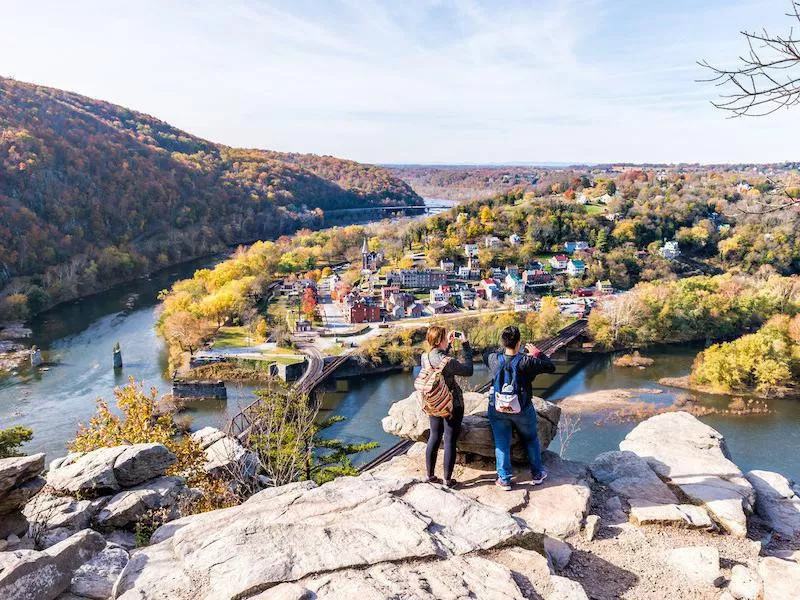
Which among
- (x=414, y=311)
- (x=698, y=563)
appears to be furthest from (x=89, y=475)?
(x=414, y=311)

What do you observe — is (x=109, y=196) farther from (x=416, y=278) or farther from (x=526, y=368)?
(x=526, y=368)

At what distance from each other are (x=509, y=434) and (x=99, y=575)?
2633mm

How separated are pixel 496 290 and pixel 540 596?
96.4ft

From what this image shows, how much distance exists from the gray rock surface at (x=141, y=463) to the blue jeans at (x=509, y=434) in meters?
4.16

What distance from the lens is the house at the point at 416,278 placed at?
3353 cm

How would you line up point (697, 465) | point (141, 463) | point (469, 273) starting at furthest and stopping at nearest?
point (469, 273)
point (141, 463)
point (697, 465)

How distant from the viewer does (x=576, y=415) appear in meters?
17.6

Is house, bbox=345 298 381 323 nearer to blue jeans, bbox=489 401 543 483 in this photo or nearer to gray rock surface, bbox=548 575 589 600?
blue jeans, bbox=489 401 543 483

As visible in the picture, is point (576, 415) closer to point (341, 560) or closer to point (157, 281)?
point (341, 560)

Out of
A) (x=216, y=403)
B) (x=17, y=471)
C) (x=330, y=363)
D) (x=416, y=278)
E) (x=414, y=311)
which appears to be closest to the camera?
(x=17, y=471)

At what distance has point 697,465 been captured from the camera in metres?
4.90

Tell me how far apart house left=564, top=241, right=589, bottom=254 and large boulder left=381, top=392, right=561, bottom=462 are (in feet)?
123

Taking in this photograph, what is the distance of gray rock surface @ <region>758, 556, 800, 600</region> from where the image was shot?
2834 millimetres

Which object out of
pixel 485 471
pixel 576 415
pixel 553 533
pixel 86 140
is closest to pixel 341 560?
pixel 553 533
